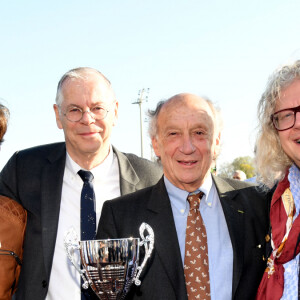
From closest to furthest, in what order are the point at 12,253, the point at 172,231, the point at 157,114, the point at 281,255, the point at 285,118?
the point at 281,255, the point at 285,118, the point at 172,231, the point at 12,253, the point at 157,114

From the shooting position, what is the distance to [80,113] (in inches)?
127

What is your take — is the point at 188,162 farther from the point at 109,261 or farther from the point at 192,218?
the point at 109,261

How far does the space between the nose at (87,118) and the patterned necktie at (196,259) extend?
991 mm

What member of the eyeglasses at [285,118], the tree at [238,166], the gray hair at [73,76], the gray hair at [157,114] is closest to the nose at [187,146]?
the gray hair at [157,114]

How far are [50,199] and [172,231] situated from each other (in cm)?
94

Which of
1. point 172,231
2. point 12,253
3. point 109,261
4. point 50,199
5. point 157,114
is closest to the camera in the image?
point 109,261

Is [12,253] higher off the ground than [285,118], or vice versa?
[285,118]

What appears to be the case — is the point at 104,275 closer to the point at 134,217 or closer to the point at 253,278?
the point at 134,217

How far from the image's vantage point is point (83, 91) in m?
3.22

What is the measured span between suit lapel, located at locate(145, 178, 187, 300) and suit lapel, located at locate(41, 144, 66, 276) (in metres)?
0.69

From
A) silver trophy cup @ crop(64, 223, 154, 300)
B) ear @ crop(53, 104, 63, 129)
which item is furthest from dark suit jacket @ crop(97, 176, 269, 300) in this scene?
ear @ crop(53, 104, 63, 129)

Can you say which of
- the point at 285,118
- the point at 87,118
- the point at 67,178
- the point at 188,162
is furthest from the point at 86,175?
the point at 285,118

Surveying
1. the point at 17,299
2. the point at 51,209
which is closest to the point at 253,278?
the point at 51,209

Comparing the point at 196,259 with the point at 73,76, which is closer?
the point at 196,259
